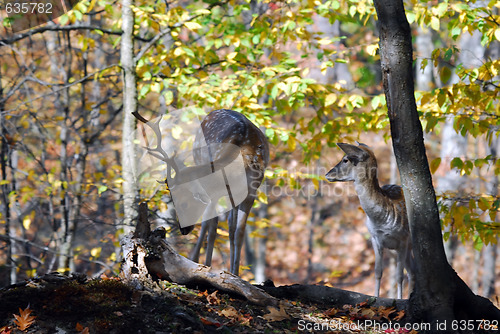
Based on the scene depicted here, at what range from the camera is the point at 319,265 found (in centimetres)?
1681

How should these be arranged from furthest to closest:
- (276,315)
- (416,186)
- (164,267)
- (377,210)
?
(377,210), (164,267), (276,315), (416,186)

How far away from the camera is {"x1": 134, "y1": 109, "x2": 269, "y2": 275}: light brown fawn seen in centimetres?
477

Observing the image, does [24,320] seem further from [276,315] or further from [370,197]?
[370,197]

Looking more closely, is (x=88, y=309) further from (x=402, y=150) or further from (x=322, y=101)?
(x=322, y=101)

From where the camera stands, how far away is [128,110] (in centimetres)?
770

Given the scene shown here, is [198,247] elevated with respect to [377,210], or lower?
lower

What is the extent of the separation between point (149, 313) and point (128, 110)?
4383 millimetres

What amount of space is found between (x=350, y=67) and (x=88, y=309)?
54.7ft

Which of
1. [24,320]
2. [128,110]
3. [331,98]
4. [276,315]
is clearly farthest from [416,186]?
[128,110]

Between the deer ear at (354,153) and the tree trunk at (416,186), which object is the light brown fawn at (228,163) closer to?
the deer ear at (354,153)

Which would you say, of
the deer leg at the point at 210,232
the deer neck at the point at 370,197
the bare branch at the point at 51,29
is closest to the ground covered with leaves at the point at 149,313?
the deer leg at the point at 210,232

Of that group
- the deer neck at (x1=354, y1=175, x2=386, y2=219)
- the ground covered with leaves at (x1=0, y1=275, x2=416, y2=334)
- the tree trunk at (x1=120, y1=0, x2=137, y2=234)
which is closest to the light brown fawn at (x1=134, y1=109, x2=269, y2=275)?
the ground covered with leaves at (x1=0, y1=275, x2=416, y2=334)

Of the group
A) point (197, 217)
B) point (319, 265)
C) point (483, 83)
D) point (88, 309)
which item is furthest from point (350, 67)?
point (88, 309)

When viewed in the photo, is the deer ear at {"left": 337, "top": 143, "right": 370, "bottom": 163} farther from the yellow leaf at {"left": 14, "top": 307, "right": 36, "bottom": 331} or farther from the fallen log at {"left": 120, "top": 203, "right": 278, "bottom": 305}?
the yellow leaf at {"left": 14, "top": 307, "right": 36, "bottom": 331}
